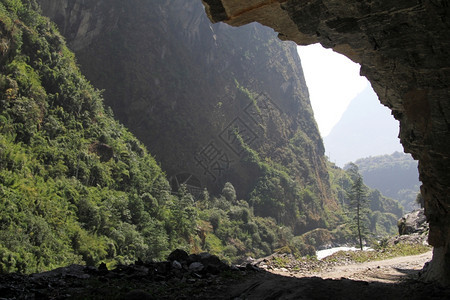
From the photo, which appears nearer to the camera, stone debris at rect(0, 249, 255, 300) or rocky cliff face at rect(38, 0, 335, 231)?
stone debris at rect(0, 249, 255, 300)

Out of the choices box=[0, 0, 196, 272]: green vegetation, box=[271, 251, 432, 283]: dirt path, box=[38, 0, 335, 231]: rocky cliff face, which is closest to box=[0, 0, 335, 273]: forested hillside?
box=[0, 0, 196, 272]: green vegetation

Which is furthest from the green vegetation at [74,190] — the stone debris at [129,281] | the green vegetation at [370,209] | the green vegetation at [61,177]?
the green vegetation at [370,209]

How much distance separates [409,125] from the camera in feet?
24.9

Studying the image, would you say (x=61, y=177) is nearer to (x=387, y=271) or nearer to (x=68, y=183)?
(x=68, y=183)

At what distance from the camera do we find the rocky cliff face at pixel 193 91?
55.6 m

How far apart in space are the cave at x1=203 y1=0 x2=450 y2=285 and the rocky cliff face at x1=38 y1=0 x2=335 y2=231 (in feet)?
153

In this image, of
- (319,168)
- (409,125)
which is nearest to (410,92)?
(409,125)

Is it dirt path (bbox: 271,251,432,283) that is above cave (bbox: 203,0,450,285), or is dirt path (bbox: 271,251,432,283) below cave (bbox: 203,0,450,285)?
below

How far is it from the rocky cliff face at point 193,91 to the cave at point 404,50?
153 feet

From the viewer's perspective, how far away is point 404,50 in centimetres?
636

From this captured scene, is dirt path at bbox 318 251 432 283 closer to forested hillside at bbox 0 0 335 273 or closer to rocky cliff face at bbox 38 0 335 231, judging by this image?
forested hillside at bbox 0 0 335 273

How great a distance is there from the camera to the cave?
5.85 meters

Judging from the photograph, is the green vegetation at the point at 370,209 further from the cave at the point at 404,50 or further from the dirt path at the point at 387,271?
the cave at the point at 404,50

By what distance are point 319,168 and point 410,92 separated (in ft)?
271
